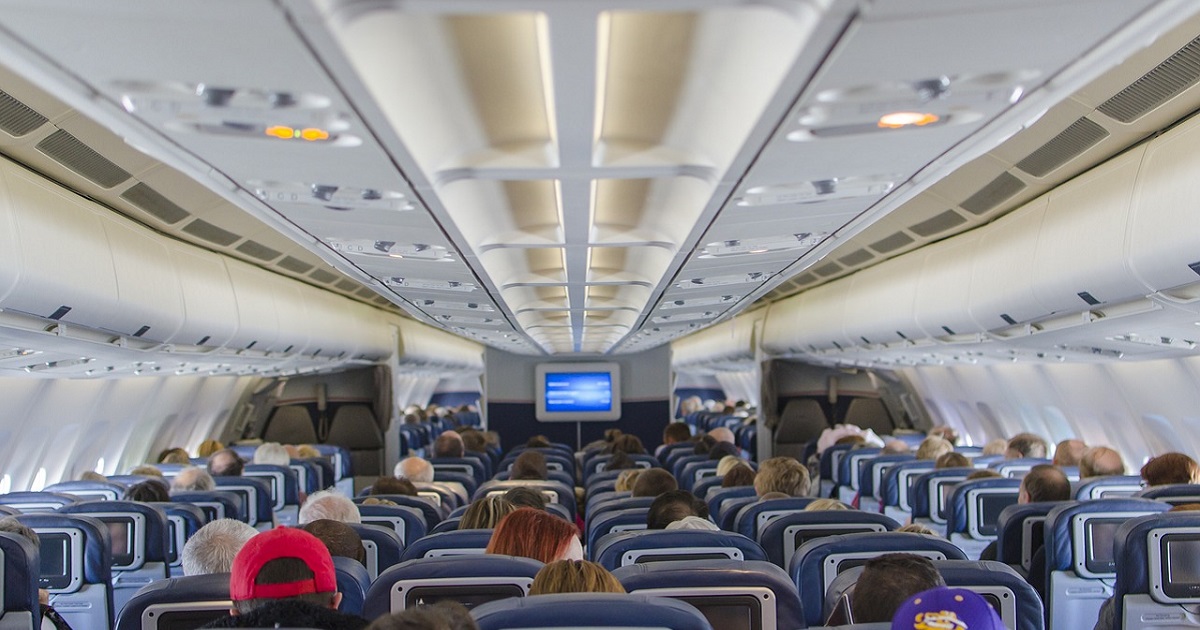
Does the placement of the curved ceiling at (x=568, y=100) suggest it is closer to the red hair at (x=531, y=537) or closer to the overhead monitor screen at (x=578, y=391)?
the red hair at (x=531, y=537)

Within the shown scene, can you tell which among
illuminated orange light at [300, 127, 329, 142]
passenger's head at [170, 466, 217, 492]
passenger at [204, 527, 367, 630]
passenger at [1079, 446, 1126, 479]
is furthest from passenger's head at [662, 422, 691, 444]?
illuminated orange light at [300, 127, 329, 142]

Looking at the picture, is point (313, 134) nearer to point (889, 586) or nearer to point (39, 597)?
point (889, 586)

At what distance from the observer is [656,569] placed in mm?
4348

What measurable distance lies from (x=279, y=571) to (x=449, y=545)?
2.07 m

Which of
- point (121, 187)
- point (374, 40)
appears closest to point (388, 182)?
point (374, 40)

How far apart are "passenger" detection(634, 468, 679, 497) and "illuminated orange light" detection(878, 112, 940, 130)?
6370 mm

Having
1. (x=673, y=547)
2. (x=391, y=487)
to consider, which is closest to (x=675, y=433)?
(x=391, y=487)

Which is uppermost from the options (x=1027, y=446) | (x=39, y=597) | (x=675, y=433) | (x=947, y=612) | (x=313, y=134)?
(x=313, y=134)

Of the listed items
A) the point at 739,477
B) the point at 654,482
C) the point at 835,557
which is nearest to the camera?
the point at 835,557

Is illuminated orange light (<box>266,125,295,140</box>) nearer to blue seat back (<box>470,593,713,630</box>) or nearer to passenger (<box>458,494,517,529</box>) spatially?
blue seat back (<box>470,593,713,630</box>)

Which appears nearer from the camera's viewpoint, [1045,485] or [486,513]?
[486,513]

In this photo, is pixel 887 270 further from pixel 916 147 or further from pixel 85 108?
pixel 85 108

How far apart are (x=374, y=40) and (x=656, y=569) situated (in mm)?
2472

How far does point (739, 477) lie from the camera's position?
10188 millimetres
